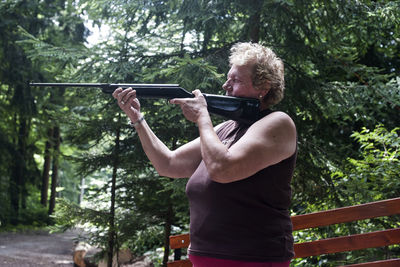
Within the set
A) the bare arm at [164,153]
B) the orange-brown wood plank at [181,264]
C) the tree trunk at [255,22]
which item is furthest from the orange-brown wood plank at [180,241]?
the tree trunk at [255,22]

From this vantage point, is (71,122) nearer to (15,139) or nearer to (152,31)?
(152,31)

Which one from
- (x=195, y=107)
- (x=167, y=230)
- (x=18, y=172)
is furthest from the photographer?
(x=18, y=172)

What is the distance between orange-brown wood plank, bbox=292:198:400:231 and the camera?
10.6ft

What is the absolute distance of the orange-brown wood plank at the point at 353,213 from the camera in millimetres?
3219

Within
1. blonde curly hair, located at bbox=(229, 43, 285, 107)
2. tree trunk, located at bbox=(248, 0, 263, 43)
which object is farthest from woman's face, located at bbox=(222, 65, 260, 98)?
tree trunk, located at bbox=(248, 0, 263, 43)

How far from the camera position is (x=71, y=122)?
6090mm

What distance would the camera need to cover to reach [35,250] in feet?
33.4

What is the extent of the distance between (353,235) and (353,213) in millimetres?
253

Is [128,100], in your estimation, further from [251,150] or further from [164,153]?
[251,150]

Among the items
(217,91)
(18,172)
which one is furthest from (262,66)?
(18,172)

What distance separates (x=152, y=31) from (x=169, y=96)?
377cm

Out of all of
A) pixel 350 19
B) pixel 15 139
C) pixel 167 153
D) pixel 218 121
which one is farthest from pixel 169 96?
pixel 15 139

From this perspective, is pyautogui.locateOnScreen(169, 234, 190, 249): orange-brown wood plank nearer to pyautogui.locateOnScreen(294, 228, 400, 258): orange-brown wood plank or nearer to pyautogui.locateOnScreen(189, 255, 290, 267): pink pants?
pyautogui.locateOnScreen(294, 228, 400, 258): orange-brown wood plank

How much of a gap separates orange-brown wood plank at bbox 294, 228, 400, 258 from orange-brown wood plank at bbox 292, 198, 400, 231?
0.67ft
